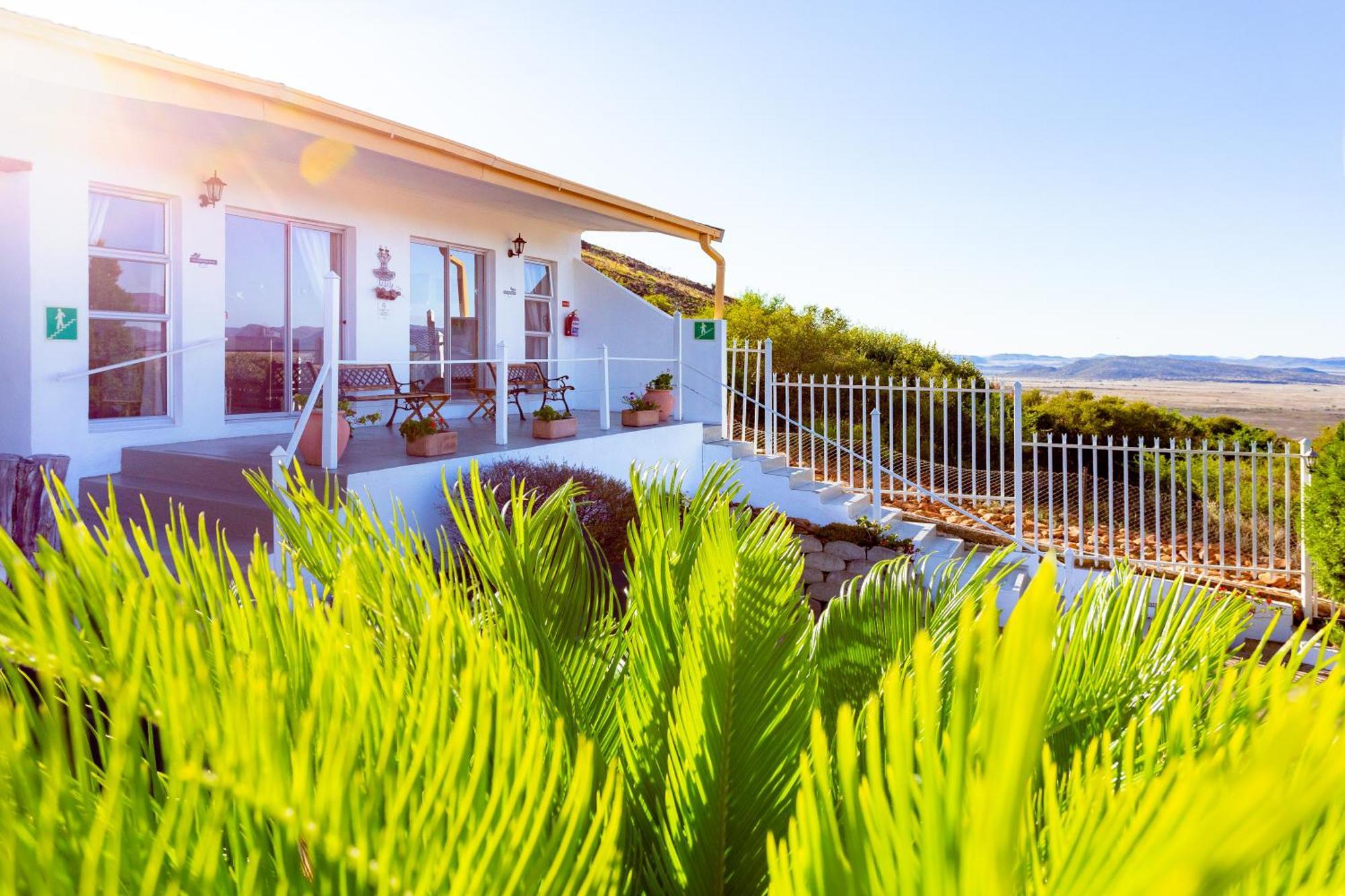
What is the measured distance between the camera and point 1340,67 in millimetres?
27031

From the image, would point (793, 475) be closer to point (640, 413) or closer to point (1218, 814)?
point (640, 413)

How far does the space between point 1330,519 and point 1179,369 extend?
68.8 m

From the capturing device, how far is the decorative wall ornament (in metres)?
10.6

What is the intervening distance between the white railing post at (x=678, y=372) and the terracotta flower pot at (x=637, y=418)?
0.82 meters

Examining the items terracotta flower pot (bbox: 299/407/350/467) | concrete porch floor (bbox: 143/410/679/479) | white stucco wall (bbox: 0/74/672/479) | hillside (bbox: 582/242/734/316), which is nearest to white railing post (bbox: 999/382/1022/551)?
concrete porch floor (bbox: 143/410/679/479)

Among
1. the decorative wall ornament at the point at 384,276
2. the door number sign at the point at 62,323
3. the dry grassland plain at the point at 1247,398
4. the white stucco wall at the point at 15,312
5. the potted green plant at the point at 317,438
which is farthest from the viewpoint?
the dry grassland plain at the point at 1247,398

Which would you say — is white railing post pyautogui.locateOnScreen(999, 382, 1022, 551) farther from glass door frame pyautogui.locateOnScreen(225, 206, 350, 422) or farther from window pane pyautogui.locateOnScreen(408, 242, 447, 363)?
glass door frame pyautogui.locateOnScreen(225, 206, 350, 422)

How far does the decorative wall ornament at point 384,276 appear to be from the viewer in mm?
10570

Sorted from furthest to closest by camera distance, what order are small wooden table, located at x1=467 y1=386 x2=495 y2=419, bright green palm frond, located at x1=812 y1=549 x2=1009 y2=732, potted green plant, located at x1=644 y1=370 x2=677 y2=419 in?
potted green plant, located at x1=644 y1=370 x2=677 y2=419 → small wooden table, located at x1=467 y1=386 x2=495 y2=419 → bright green palm frond, located at x1=812 y1=549 x2=1009 y2=732

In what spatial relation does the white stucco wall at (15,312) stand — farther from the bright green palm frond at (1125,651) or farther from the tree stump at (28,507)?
the bright green palm frond at (1125,651)

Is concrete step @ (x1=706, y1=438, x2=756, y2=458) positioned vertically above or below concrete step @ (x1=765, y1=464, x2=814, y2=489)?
above

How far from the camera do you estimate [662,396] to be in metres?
12.1

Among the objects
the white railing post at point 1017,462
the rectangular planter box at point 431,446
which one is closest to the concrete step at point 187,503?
the rectangular planter box at point 431,446

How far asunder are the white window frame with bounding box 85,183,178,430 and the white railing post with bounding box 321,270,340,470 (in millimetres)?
2103
